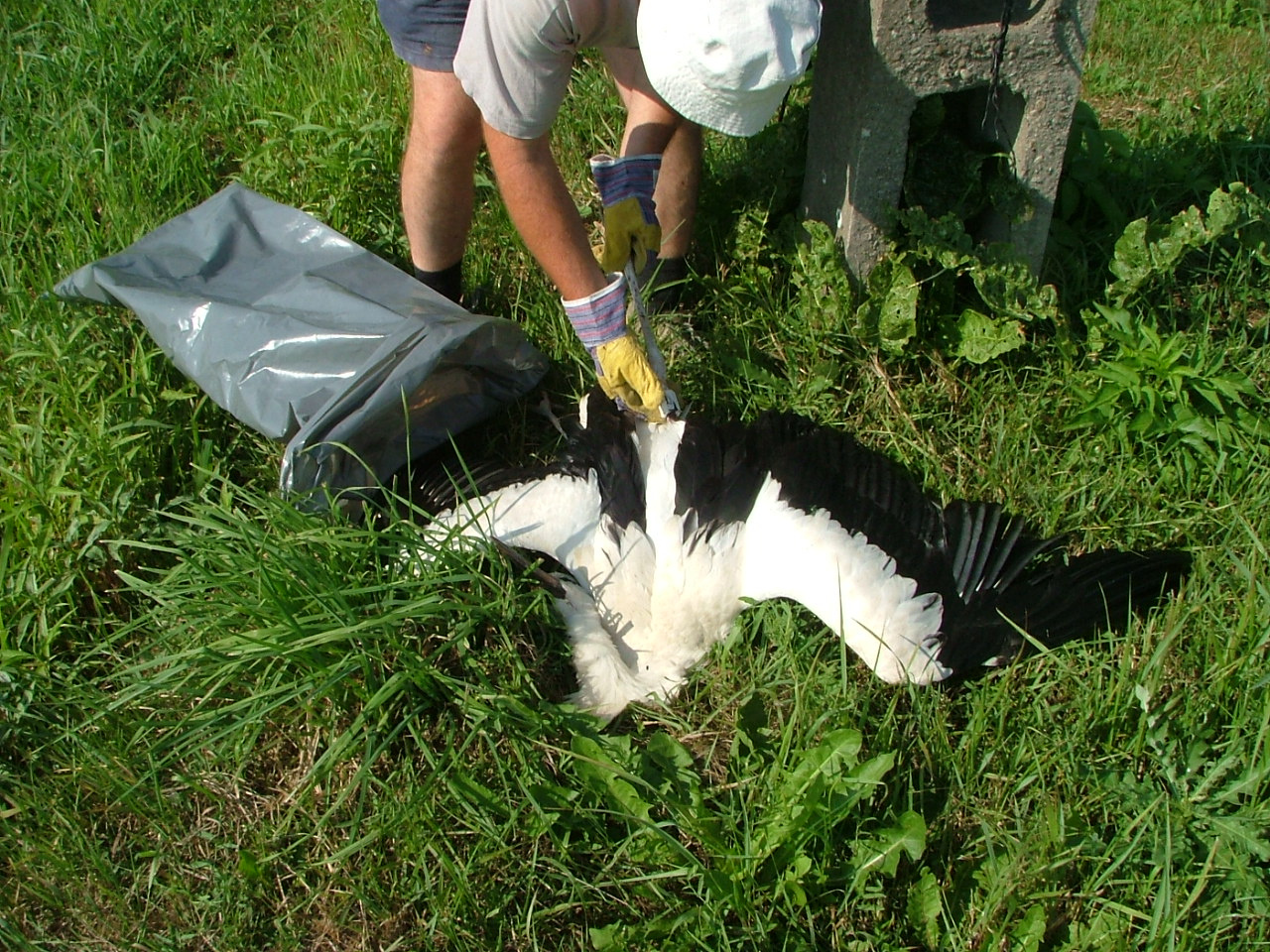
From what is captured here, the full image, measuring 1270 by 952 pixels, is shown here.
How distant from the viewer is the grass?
1928mm

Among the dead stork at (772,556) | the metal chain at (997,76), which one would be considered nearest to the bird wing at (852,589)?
the dead stork at (772,556)

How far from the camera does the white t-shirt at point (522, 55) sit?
2.10 metres

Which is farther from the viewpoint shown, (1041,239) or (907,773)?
(1041,239)

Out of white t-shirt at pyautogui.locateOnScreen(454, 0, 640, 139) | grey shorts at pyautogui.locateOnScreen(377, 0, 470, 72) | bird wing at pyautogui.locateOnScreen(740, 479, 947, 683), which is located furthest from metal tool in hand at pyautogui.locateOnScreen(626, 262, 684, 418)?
grey shorts at pyautogui.locateOnScreen(377, 0, 470, 72)

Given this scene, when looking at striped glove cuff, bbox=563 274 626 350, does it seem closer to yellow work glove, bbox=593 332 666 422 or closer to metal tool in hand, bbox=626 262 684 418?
yellow work glove, bbox=593 332 666 422

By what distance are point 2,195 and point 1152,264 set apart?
3.42 metres

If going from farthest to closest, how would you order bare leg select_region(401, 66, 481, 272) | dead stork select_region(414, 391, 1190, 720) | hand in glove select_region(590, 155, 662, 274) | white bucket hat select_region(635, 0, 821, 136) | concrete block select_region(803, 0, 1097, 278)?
1. hand in glove select_region(590, 155, 662, 274)
2. bare leg select_region(401, 66, 481, 272)
3. concrete block select_region(803, 0, 1097, 278)
4. dead stork select_region(414, 391, 1190, 720)
5. white bucket hat select_region(635, 0, 821, 136)

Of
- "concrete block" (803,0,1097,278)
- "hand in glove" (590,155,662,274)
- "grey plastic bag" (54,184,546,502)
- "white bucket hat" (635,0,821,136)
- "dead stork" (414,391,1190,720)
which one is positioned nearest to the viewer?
"white bucket hat" (635,0,821,136)

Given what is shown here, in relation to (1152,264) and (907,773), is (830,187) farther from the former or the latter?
(907,773)

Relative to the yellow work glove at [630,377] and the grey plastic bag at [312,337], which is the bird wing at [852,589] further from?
the grey plastic bag at [312,337]

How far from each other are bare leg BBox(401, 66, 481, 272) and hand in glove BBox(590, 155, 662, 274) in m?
0.36

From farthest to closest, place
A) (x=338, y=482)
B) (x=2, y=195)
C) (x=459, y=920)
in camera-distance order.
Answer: (x=2, y=195)
(x=338, y=482)
(x=459, y=920)

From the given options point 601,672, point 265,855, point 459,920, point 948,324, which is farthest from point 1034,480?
point 265,855

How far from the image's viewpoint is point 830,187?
275 cm
